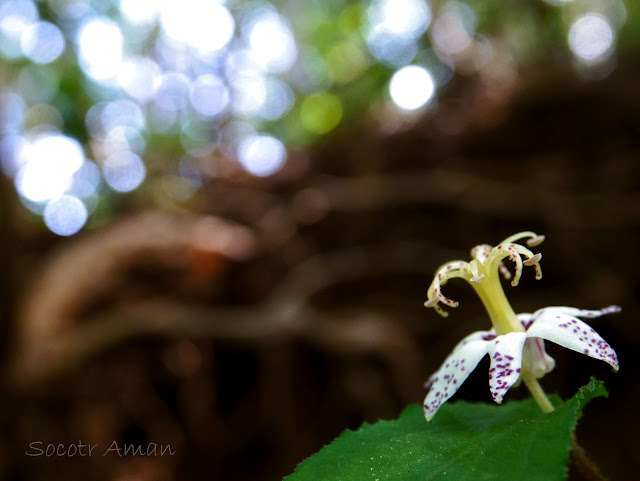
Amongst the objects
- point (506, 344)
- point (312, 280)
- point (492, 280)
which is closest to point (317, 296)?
point (312, 280)

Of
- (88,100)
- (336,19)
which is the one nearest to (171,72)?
(88,100)

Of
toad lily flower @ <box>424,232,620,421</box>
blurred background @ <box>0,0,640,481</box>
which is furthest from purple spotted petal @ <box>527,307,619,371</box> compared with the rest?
blurred background @ <box>0,0,640,481</box>

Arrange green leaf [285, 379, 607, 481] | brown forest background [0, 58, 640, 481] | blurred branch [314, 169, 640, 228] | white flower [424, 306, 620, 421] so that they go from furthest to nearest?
blurred branch [314, 169, 640, 228]
brown forest background [0, 58, 640, 481]
white flower [424, 306, 620, 421]
green leaf [285, 379, 607, 481]

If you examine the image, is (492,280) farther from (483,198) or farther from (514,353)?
(483,198)

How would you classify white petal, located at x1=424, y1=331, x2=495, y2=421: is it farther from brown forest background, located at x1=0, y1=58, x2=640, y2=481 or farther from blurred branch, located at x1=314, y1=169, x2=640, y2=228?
blurred branch, located at x1=314, y1=169, x2=640, y2=228

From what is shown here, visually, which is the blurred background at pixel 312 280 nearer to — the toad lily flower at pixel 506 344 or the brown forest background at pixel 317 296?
the brown forest background at pixel 317 296

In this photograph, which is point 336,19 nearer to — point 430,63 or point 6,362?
point 430,63

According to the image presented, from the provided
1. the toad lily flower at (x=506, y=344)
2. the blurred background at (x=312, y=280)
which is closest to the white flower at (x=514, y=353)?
the toad lily flower at (x=506, y=344)
